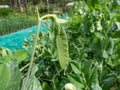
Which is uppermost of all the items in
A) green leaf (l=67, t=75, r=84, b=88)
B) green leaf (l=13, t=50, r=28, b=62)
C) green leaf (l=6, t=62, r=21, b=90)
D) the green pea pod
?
the green pea pod

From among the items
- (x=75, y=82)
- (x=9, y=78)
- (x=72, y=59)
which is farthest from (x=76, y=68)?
(x=9, y=78)

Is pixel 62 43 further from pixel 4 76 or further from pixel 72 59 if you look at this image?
pixel 72 59

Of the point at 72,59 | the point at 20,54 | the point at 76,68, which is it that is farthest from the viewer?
the point at 72,59

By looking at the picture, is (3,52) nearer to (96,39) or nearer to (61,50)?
(96,39)

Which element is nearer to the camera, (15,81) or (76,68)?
(15,81)

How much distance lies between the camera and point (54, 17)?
1.47ft

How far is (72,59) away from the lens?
4.33 feet

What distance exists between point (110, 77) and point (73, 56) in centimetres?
32

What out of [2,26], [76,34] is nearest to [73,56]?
[76,34]

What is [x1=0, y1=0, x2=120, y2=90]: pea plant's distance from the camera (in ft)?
1.46

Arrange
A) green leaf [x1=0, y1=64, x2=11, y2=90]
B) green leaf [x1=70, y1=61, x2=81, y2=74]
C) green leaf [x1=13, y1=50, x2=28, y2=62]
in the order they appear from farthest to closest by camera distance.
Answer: green leaf [x1=70, y1=61, x2=81, y2=74] < green leaf [x1=13, y1=50, x2=28, y2=62] < green leaf [x1=0, y1=64, x2=11, y2=90]

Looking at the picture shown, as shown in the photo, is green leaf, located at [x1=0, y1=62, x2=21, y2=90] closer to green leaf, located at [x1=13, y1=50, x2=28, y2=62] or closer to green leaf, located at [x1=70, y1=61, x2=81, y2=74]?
green leaf, located at [x1=13, y1=50, x2=28, y2=62]

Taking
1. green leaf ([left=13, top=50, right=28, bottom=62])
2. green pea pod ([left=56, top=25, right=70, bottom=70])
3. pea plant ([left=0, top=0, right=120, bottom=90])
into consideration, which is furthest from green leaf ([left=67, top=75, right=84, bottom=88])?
green pea pod ([left=56, top=25, right=70, bottom=70])

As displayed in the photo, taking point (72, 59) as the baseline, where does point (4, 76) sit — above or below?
above
